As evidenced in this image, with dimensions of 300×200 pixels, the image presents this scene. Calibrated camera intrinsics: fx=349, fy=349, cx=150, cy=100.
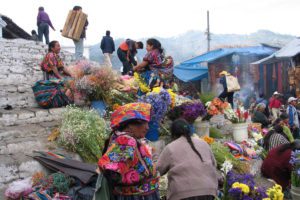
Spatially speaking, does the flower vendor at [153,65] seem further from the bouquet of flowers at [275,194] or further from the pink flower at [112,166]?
the pink flower at [112,166]

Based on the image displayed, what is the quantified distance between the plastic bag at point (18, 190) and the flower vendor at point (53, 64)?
11.3 feet

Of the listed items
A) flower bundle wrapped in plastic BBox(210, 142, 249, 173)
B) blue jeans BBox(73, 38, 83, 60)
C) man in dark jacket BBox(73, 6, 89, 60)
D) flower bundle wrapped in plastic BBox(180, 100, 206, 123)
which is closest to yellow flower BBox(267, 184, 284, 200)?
flower bundle wrapped in plastic BBox(210, 142, 249, 173)

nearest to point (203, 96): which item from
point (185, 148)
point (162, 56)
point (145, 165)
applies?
point (162, 56)

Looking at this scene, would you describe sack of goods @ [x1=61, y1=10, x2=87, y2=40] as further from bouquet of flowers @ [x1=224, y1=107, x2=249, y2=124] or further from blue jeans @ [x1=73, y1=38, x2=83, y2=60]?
bouquet of flowers @ [x1=224, y1=107, x2=249, y2=124]

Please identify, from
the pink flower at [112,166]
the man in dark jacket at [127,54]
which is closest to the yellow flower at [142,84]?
the man in dark jacket at [127,54]

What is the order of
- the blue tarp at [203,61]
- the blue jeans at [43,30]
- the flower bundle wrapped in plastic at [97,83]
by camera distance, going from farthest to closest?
the blue tarp at [203,61]
the blue jeans at [43,30]
the flower bundle wrapped in plastic at [97,83]

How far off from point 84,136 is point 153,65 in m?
2.33

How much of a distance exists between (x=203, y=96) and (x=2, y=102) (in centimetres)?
425

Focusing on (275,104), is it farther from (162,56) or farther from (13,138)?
(13,138)

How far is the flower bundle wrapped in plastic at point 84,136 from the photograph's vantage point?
5312 millimetres

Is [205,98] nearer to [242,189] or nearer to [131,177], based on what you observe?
[242,189]

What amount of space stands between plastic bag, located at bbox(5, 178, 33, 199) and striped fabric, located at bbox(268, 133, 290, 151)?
4651 mm

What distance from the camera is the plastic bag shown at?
424 centimetres

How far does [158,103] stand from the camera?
5.79 metres
